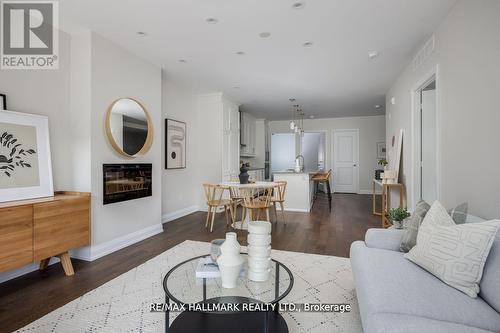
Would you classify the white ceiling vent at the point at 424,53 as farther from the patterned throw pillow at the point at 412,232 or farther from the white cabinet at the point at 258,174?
the white cabinet at the point at 258,174

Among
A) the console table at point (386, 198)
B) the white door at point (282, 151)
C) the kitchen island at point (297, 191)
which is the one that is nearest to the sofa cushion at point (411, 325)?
the console table at point (386, 198)

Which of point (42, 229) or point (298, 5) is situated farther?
point (298, 5)

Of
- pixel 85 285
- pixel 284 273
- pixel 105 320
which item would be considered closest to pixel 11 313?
pixel 85 285

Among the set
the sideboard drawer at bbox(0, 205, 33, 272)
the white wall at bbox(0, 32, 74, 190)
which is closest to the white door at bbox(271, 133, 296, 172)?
the white wall at bbox(0, 32, 74, 190)

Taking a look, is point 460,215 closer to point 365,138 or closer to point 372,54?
point 372,54

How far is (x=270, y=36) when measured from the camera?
3.00 m

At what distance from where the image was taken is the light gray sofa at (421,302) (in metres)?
1.10

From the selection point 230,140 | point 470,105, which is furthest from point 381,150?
point 470,105

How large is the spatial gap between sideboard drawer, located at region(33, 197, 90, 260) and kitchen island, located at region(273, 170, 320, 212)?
12.8 ft

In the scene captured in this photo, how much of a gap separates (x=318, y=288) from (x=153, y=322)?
1.35 metres

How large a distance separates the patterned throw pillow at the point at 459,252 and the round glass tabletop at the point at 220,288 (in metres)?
0.84

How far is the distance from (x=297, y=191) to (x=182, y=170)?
2495 millimetres

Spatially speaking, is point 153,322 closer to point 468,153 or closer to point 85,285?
point 85,285

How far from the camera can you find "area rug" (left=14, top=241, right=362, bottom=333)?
1.71m
